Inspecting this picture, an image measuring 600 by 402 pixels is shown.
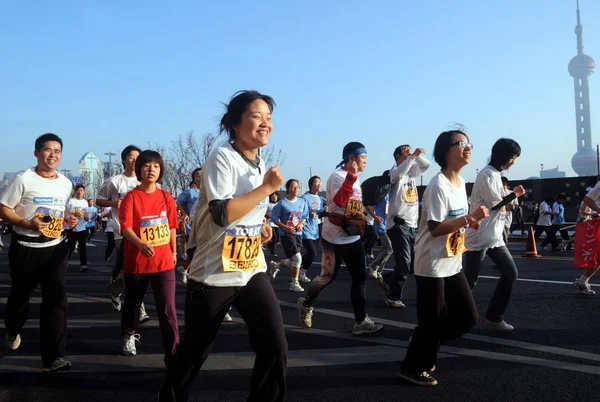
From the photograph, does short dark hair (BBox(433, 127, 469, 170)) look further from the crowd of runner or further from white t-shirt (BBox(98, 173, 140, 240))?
white t-shirt (BBox(98, 173, 140, 240))

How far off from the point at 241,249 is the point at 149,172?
2234 millimetres

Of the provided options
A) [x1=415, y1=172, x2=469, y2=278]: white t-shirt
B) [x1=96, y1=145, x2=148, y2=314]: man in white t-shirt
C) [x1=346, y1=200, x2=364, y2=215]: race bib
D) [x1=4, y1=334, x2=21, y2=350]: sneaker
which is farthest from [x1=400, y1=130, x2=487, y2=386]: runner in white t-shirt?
[x1=96, y1=145, x2=148, y2=314]: man in white t-shirt

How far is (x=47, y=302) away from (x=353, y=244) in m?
2.87

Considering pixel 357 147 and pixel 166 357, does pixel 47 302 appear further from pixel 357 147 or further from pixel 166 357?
pixel 357 147

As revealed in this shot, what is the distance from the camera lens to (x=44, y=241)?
4645mm

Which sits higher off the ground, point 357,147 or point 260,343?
point 357,147

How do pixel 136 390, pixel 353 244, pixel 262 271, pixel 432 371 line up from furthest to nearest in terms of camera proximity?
pixel 353 244 < pixel 432 371 < pixel 136 390 < pixel 262 271

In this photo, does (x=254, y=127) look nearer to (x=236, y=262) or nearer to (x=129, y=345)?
(x=236, y=262)

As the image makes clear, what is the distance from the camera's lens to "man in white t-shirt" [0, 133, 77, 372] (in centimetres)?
448

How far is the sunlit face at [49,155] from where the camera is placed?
4645 mm

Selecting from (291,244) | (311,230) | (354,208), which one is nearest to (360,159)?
(354,208)

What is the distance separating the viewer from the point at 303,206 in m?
9.82

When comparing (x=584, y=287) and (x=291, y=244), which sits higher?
(x=291, y=244)

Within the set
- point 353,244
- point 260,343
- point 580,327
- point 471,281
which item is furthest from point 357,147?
point 260,343
